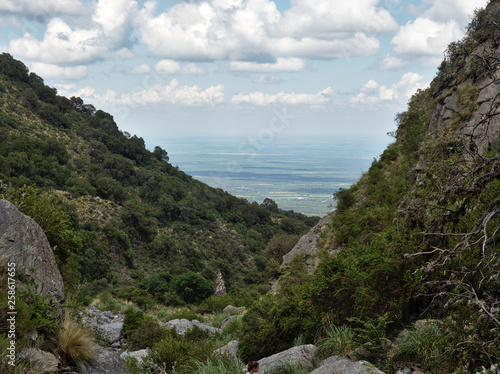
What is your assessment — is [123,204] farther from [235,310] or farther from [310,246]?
[310,246]

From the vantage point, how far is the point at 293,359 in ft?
21.5

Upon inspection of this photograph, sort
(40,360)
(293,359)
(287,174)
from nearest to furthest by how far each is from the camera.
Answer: (40,360), (293,359), (287,174)

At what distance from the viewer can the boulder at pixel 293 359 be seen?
648 centimetres

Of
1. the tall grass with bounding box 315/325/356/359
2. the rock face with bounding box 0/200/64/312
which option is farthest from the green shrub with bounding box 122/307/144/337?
the tall grass with bounding box 315/325/356/359

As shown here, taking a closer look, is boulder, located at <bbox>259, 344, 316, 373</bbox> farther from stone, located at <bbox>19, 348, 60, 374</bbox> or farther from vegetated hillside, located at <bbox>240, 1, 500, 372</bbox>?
stone, located at <bbox>19, 348, 60, 374</bbox>

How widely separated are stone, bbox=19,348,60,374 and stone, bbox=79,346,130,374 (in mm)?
555

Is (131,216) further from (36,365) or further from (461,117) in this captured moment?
(36,365)

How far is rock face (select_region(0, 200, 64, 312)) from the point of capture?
585 centimetres

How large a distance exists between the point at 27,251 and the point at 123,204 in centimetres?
4006

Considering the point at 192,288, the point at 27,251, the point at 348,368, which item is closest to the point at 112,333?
the point at 27,251

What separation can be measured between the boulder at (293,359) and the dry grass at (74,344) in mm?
2903

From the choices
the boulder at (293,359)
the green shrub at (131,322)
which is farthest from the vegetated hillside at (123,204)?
the boulder at (293,359)

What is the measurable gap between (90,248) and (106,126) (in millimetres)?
34664

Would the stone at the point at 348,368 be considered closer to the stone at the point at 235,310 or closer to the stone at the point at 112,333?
the stone at the point at 112,333
